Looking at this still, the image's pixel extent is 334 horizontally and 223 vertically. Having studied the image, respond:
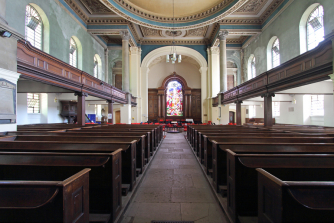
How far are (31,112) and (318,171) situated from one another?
41.8ft

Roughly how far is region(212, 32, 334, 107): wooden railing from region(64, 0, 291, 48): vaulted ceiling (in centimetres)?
562

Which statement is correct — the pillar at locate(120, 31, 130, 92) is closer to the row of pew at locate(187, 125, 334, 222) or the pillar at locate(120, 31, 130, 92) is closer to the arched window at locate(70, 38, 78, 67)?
the arched window at locate(70, 38, 78, 67)

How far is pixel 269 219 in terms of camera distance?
1178 mm

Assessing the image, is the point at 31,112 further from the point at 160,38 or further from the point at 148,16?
the point at 160,38

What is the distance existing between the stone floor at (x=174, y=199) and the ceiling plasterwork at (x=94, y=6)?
11334 mm

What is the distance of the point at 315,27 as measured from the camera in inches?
304

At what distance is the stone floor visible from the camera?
81.6 inches

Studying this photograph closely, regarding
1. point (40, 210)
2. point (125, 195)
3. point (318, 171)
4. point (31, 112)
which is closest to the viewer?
point (40, 210)

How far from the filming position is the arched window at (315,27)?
24.2ft

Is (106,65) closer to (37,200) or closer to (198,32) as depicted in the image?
(198,32)

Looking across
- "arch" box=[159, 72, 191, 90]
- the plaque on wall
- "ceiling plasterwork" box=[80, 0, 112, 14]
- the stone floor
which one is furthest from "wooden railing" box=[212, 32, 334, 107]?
"arch" box=[159, 72, 191, 90]

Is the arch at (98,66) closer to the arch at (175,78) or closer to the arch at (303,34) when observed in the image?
the arch at (175,78)

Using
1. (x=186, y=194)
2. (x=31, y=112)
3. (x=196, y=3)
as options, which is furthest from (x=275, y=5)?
(x=31, y=112)

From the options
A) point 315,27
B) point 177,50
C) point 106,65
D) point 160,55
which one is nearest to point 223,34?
point 177,50
